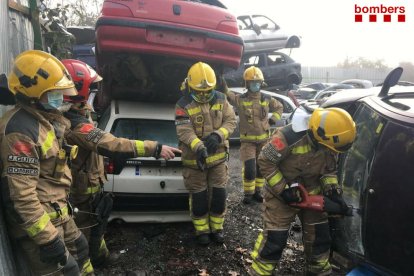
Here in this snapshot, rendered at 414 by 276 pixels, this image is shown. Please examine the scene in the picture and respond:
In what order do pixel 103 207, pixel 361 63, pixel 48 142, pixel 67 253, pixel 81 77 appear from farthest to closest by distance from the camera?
pixel 361 63 → pixel 103 207 → pixel 81 77 → pixel 67 253 → pixel 48 142

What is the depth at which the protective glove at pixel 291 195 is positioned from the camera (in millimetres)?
2768

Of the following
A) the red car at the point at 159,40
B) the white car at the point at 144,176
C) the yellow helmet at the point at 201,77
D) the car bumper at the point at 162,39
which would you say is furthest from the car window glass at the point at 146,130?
the car bumper at the point at 162,39

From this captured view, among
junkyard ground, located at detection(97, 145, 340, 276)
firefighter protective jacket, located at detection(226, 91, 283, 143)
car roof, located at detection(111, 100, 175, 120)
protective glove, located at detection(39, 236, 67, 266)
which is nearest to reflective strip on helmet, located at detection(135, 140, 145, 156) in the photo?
protective glove, located at detection(39, 236, 67, 266)

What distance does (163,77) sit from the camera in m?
4.15

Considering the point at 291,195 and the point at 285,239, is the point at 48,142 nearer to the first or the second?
the point at 291,195

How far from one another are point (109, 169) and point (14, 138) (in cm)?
174

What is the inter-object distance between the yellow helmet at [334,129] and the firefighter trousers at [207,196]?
1.54 meters

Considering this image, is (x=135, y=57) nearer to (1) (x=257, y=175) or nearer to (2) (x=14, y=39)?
(2) (x=14, y=39)

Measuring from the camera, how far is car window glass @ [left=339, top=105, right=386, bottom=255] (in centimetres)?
229

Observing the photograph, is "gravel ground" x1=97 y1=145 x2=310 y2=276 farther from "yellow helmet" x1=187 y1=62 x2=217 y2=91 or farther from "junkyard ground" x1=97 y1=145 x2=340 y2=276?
"yellow helmet" x1=187 y1=62 x2=217 y2=91

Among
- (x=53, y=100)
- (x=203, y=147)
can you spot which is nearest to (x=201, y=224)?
(x=203, y=147)

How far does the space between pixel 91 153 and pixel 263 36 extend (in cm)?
927

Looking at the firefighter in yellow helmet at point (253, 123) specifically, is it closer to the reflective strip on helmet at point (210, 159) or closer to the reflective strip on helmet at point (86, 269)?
the reflective strip on helmet at point (210, 159)

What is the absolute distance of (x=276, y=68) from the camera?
1184cm
